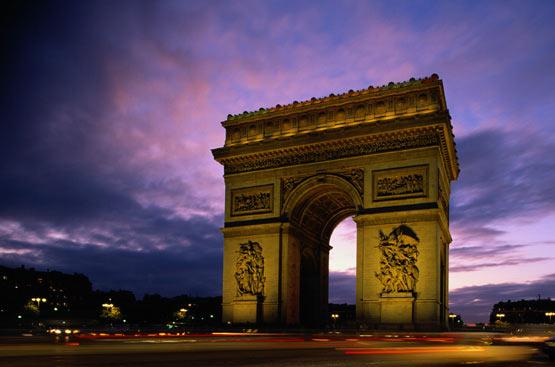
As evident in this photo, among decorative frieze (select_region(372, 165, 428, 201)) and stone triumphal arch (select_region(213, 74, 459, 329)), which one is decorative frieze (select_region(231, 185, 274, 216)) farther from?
decorative frieze (select_region(372, 165, 428, 201))

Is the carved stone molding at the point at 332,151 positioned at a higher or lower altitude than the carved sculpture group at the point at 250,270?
higher

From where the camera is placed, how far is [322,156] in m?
32.0

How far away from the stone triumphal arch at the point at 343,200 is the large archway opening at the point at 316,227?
0.07 m

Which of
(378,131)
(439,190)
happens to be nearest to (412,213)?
(439,190)

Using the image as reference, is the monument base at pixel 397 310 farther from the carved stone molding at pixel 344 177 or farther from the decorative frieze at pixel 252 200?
the decorative frieze at pixel 252 200

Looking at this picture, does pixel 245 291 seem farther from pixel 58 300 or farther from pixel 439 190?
pixel 58 300

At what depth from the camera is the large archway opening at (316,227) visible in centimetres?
3222

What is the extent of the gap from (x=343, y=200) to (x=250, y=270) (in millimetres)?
6568

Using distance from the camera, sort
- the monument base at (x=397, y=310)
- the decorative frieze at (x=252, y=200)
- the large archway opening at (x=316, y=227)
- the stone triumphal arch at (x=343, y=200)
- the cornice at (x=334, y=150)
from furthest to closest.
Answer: the decorative frieze at (x=252, y=200)
the large archway opening at (x=316, y=227)
the cornice at (x=334, y=150)
the stone triumphal arch at (x=343, y=200)
the monument base at (x=397, y=310)

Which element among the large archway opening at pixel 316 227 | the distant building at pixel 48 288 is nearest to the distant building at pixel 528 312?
the distant building at pixel 48 288

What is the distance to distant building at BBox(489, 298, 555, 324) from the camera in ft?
415

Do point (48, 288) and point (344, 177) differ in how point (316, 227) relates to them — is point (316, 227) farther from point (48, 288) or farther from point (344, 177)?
point (48, 288)

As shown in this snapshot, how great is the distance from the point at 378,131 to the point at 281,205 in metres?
6.38

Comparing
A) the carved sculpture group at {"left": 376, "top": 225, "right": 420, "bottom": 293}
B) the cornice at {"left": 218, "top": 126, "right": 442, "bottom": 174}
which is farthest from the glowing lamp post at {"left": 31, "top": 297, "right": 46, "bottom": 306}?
the carved sculpture group at {"left": 376, "top": 225, "right": 420, "bottom": 293}
